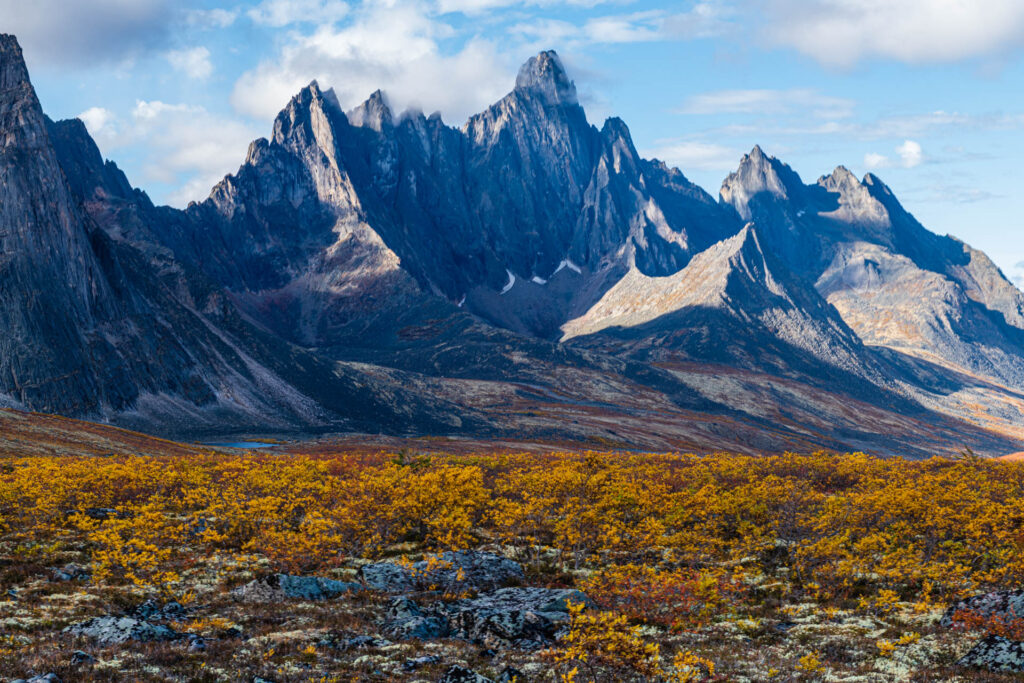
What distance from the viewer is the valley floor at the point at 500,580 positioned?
89.1ft

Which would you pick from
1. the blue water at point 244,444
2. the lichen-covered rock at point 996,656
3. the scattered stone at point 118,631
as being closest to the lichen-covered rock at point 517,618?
the scattered stone at point 118,631

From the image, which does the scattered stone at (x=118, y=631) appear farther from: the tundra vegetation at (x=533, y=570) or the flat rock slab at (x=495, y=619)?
the flat rock slab at (x=495, y=619)

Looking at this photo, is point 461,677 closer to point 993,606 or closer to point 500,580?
Result: point 500,580

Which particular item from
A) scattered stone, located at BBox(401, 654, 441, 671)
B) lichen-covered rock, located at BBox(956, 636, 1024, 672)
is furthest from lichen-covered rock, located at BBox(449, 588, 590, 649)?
lichen-covered rock, located at BBox(956, 636, 1024, 672)

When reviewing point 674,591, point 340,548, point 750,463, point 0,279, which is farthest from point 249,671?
point 0,279

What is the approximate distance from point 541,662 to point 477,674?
3.48 m

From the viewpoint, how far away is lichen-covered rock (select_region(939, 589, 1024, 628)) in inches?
1178

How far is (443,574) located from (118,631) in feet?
47.6

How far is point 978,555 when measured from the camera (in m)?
38.4

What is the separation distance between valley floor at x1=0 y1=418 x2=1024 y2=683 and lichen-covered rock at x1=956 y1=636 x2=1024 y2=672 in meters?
0.07

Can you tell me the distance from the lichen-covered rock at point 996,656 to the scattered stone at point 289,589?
25.4 meters

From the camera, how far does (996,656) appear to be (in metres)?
26.4

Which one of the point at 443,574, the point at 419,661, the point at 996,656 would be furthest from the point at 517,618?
the point at 996,656

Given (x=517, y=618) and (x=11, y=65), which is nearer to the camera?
(x=517, y=618)
